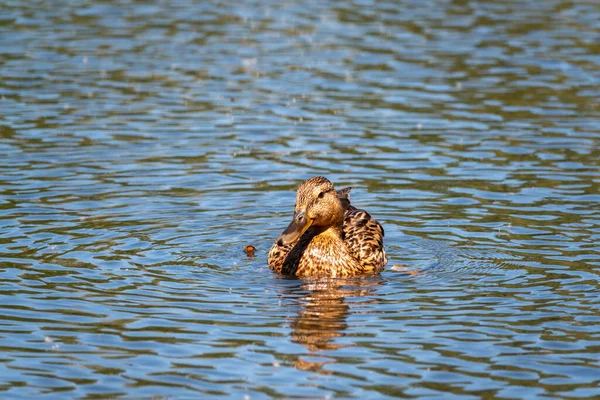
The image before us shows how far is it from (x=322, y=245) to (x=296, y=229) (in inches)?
25.1

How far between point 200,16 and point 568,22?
341 inches

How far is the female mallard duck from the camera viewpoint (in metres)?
12.2

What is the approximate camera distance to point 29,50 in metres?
23.8

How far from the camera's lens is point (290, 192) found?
15.8 m

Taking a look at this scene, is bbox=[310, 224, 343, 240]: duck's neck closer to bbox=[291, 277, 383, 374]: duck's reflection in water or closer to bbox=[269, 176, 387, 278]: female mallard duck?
bbox=[269, 176, 387, 278]: female mallard duck

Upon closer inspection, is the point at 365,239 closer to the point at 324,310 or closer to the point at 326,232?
the point at 326,232

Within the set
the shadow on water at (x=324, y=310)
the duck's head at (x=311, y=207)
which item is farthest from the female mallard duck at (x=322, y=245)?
the shadow on water at (x=324, y=310)

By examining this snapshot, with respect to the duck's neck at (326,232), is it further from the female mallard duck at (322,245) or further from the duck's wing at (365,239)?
the duck's wing at (365,239)

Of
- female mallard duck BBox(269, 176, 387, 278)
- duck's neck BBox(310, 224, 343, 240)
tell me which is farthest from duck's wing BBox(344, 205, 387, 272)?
duck's neck BBox(310, 224, 343, 240)

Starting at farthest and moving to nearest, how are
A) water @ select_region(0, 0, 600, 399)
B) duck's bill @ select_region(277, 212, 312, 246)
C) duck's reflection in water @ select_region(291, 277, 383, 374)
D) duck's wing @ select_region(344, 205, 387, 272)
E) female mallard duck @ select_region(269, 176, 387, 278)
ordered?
duck's wing @ select_region(344, 205, 387, 272), female mallard duck @ select_region(269, 176, 387, 278), duck's bill @ select_region(277, 212, 312, 246), duck's reflection in water @ select_region(291, 277, 383, 374), water @ select_region(0, 0, 600, 399)

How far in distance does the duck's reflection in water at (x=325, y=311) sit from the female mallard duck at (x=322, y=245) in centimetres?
24

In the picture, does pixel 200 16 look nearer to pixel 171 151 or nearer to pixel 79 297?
pixel 171 151

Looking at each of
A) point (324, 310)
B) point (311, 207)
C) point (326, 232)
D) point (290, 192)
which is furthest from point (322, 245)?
point (290, 192)

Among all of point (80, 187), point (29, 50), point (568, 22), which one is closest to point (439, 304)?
point (80, 187)
